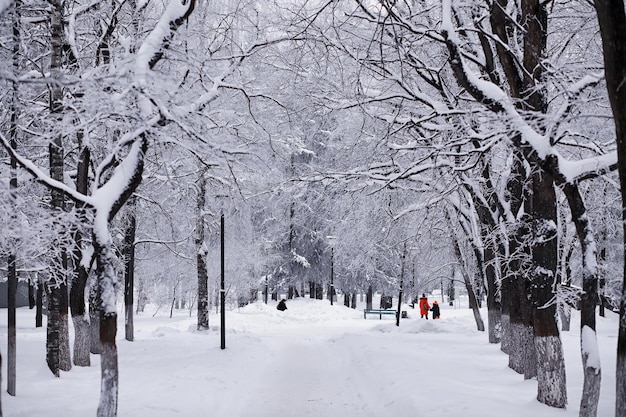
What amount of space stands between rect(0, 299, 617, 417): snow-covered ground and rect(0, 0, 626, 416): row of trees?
2.90ft

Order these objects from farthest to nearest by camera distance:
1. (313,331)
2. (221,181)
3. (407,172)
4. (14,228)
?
(313,331) < (221,181) < (407,172) < (14,228)

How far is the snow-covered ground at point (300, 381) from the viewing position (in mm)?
8367

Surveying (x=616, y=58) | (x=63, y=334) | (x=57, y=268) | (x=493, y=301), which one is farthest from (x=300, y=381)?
(x=616, y=58)

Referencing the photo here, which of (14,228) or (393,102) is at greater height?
(393,102)

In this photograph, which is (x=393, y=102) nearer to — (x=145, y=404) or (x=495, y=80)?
(x=495, y=80)

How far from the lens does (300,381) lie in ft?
39.7

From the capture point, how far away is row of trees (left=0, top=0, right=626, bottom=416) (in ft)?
22.5

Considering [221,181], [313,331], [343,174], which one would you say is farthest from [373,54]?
[313,331]

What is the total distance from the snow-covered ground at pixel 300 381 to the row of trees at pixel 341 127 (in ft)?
2.90

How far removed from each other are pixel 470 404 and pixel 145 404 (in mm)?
4976

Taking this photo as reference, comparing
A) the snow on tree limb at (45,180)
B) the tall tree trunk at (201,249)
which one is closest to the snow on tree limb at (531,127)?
the snow on tree limb at (45,180)

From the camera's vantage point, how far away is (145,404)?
8.52 metres

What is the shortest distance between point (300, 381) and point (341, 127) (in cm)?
898

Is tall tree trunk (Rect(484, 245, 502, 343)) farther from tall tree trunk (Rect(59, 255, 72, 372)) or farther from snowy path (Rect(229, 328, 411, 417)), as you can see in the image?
tall tree trunk (Rect(59, 255, 72, 372))
